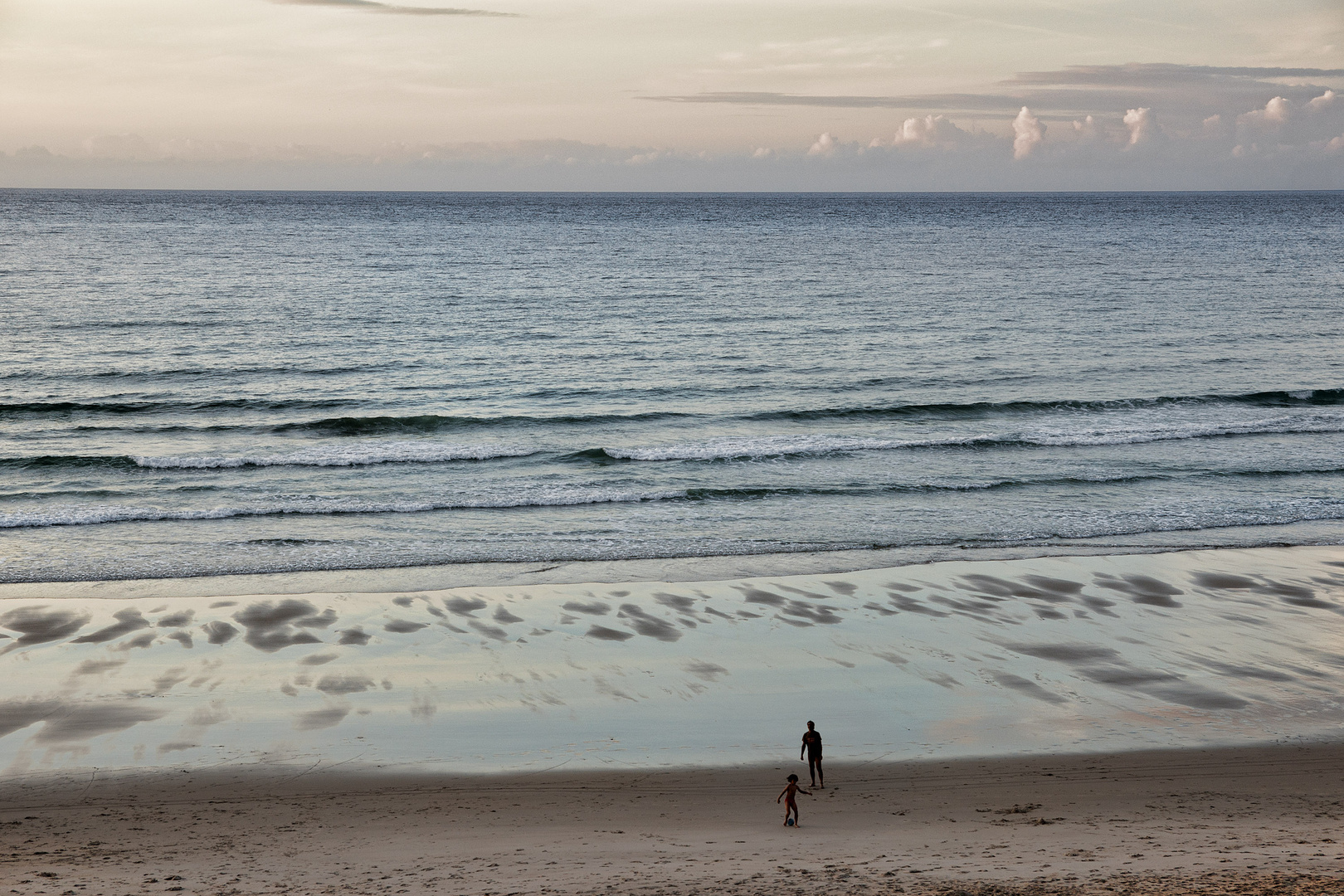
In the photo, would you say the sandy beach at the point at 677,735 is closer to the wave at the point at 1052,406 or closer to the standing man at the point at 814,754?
the standing man at the point at 814,754

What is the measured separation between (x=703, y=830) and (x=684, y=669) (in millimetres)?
4182

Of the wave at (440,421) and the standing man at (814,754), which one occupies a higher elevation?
the wave at (440,421)

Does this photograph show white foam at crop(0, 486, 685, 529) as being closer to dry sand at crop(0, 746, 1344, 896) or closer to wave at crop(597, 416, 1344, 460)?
wave at crop(597, 416, 1344, 460)

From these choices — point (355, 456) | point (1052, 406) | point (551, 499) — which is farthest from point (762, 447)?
point (355, 456)

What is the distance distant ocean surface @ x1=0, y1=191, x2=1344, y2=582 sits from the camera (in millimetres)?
21578

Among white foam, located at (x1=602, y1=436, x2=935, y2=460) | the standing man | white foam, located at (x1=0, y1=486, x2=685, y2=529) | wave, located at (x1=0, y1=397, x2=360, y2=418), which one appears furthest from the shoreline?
wave, located at (x1=0, y1=397, x2=360, y2=418)

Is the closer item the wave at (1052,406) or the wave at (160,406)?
the wave at (160,406)

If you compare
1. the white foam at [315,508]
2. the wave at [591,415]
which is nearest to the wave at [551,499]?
the white foam at [315,508]

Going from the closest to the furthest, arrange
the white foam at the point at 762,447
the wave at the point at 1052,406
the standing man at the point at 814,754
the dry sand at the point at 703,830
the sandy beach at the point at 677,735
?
the dry sand at the point at 703,830, the sandy beach at the point at 677,735, the standing man at the point at 814,754, the white foam at the point at 762,447, the wave at the point at 1052,406

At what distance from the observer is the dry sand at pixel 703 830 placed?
912 centimetres

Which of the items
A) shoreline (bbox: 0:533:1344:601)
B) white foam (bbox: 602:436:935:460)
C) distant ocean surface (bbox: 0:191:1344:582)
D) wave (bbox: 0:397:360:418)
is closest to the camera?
shoreline (bbox: 0:533:1344:601)

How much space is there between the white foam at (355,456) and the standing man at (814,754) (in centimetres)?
1712

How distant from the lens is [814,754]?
1114 centimetres

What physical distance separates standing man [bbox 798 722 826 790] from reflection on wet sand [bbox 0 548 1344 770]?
79 centimetres
